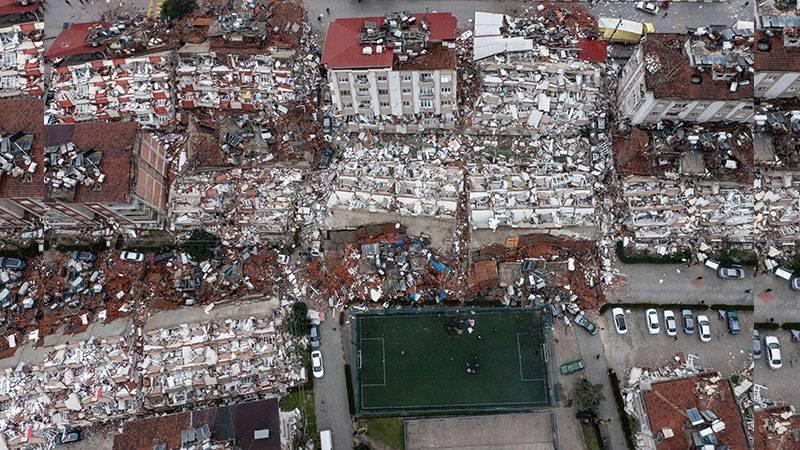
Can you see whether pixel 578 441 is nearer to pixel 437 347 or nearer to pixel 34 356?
pixel 437 347

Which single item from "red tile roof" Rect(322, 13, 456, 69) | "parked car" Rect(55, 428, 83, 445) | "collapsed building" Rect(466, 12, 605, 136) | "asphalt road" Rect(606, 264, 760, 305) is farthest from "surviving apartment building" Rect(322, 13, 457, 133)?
"parked car" Rect(55, 428, 83, 445)

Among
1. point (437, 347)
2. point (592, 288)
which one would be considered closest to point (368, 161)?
point (437, 347)

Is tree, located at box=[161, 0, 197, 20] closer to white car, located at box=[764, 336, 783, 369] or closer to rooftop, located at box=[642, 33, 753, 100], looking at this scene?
rooftop, located at box=[642, 33, 753, 100]

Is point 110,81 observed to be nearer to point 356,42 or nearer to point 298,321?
point 356,42

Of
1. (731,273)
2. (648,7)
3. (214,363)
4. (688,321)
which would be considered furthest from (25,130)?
(731,273)

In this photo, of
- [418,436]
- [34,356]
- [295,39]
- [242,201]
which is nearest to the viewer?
[418,436]
